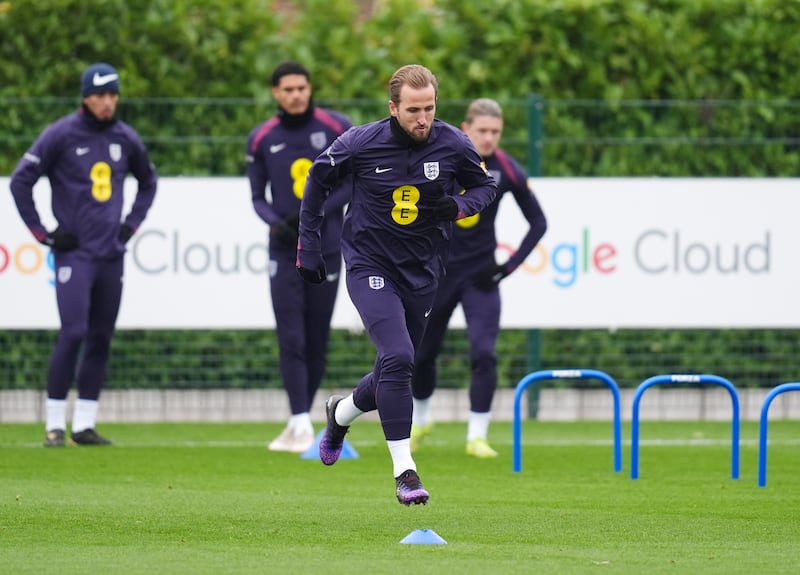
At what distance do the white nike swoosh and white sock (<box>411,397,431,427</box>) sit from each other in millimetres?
3048

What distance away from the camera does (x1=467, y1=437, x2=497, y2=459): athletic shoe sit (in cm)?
1187

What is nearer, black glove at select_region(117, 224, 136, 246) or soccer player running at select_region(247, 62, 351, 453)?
soccer player running at select_region(247, 62, 351, 453)

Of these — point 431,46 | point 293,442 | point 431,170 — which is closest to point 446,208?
point 431,170

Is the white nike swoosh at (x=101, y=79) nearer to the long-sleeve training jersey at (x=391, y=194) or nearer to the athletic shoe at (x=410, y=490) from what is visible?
the long-sleeve training jersey at (x=391, y=194)

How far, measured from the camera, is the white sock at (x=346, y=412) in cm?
867

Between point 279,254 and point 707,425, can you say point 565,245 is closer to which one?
point 707,425

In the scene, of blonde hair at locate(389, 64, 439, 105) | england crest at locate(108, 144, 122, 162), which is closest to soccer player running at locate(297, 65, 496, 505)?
blonde hair at locate(389, 64, 439, 105)

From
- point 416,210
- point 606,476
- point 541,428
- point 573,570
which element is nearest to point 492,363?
point 606,476

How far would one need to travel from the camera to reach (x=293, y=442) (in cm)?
1221

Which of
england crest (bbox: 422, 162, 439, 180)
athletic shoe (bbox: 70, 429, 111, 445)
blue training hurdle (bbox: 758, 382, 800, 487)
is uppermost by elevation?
england crest (bbox: 422, 162, 439, 180)

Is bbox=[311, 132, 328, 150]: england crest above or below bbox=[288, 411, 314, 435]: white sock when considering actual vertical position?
above

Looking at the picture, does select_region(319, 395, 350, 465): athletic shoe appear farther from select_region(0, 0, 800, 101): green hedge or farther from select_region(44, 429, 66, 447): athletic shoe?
select_region(0, 0, 800, 101): green hedge

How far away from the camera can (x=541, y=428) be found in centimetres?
1457

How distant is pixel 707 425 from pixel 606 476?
4616 mm
